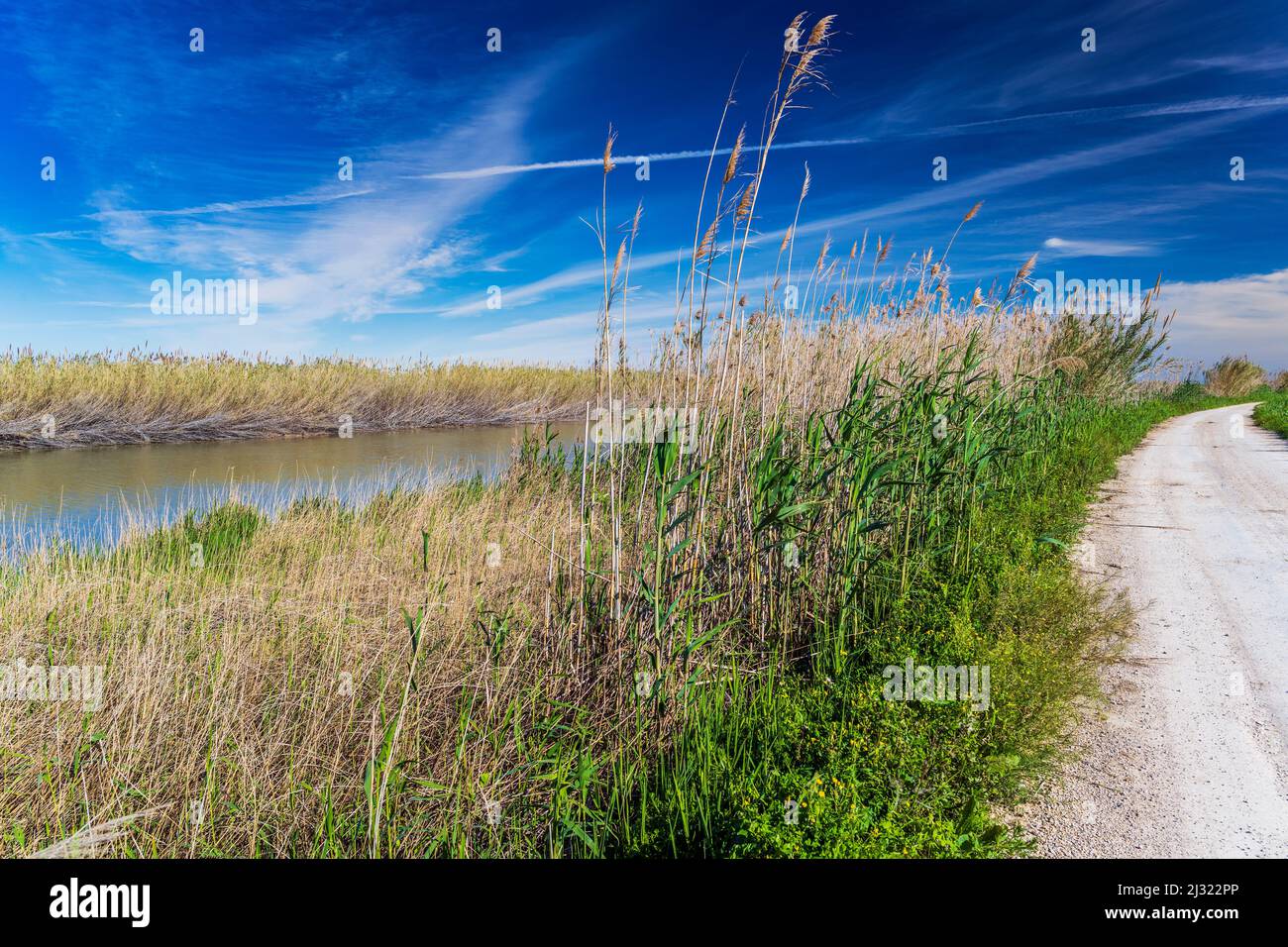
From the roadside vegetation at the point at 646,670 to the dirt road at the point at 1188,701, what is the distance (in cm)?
21

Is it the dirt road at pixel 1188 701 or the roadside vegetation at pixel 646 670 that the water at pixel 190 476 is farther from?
the dirt road at pixel 1188 701

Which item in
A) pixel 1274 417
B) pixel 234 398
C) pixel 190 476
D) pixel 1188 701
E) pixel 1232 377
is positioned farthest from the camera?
pixel 1232 377

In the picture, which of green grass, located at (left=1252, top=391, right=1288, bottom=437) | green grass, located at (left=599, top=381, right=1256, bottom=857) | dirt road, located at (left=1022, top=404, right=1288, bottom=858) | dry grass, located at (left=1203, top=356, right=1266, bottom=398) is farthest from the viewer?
dry grass, located at (left=1203, top=356, right=1266, bottom=398)

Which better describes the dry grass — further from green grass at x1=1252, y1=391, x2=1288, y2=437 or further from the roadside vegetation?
the roadside vegetation

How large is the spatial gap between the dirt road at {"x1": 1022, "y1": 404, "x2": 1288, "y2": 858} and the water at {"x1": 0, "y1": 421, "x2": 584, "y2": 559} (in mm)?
4991

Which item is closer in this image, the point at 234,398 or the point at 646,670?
the point at 646,670

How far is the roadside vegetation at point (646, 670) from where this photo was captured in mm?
2562

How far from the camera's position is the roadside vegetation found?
2.56m

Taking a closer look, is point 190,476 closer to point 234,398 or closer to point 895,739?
point 234,398

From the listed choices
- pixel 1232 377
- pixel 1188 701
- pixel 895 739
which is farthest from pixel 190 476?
pixel 1232 377

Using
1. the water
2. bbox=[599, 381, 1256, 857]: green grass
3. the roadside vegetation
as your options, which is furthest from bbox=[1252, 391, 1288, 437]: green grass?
the water

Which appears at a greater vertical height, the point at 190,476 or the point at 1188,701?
the point at 190,476

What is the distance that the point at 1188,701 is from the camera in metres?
3.34

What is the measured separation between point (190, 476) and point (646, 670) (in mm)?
10008
